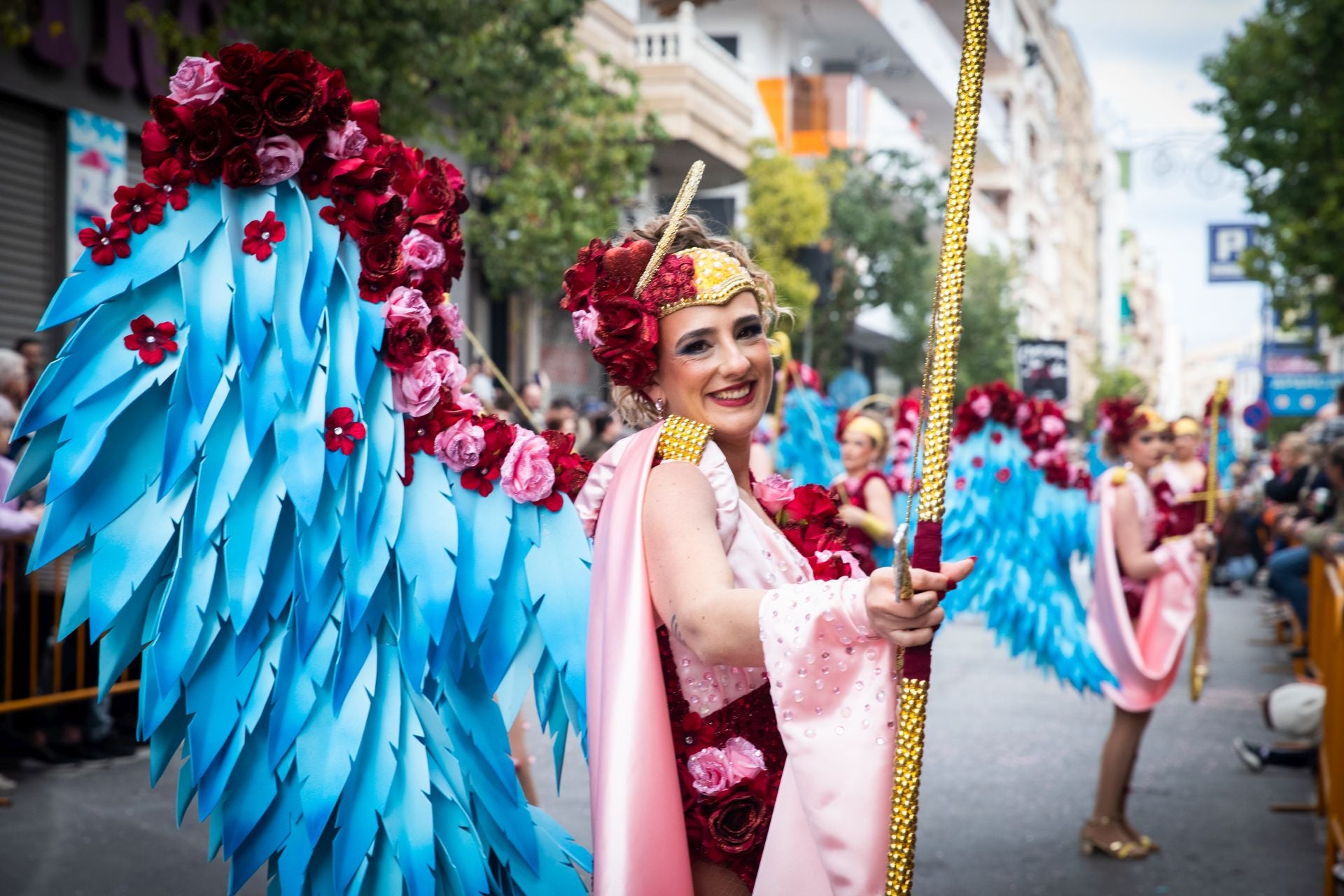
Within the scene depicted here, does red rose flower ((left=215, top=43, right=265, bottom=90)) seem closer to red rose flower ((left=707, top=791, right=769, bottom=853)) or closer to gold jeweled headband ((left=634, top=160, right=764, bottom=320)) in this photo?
gold jeweled headband ((left=634, top=160, right=764, bottom=320))

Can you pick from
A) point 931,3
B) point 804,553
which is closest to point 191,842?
point 804,553

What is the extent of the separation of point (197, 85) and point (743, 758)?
155cm

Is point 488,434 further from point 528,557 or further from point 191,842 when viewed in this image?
point 191,842

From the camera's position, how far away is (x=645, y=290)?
2500 millimetres

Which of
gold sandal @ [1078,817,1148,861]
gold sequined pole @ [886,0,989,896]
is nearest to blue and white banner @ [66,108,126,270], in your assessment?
gold sandal @ [1078,817,1148,861]

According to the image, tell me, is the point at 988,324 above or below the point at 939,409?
above

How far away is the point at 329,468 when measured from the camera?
8.47ft

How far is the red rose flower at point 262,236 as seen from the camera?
2607 mm

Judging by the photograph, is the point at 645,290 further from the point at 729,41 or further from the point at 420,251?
the point at 729,41

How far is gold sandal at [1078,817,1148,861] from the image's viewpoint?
19.4 ft

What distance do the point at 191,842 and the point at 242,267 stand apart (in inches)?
151

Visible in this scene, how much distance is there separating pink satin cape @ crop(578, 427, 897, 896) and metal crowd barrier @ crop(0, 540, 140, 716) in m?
5.04

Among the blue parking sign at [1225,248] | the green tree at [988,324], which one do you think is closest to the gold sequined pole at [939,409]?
the blue parking sign at [1225,248]

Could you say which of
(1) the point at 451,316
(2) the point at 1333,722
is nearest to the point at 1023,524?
(2) the point at 1333,722
